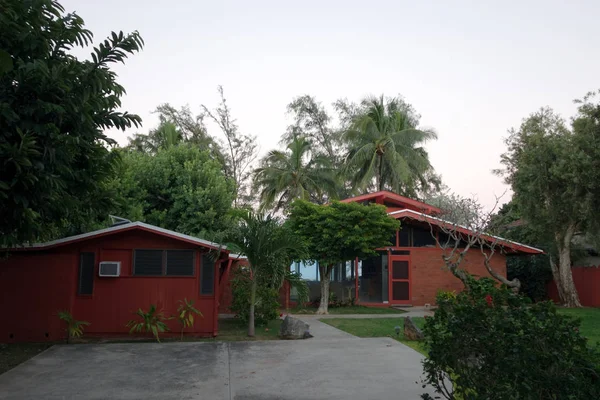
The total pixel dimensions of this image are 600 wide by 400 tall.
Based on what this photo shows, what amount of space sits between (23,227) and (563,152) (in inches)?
694

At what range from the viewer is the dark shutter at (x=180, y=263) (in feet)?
38.3

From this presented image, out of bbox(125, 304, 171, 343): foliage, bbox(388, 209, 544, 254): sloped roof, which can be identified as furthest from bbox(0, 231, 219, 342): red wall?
bbox(388, 209, 544, 254): sloped roof

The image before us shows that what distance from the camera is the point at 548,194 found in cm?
1981

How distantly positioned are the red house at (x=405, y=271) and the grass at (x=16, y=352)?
11489mm

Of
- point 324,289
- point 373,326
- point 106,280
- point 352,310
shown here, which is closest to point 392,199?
point 352,310

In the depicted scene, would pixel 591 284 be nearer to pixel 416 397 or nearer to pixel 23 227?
pixel 416 397

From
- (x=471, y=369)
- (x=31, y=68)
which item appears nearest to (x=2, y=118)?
(x=31, y=68)

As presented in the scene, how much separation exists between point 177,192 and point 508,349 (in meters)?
17.3

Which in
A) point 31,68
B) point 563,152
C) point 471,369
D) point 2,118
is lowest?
point 471,369

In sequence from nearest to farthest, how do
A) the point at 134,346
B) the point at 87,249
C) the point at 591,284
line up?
the point at 134,346
the point at 87,249
the point at 591,284

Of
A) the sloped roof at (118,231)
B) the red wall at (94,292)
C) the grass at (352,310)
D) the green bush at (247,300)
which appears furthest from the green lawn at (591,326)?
the red wall at (94,292)

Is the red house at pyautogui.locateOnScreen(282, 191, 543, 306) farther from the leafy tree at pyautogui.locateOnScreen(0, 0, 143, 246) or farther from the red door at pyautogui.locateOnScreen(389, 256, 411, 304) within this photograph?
the leafy tree at pyautogui.locateOnScreen(0, 0, 143, 246)

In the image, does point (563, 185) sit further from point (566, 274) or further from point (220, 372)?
point (220, 372)

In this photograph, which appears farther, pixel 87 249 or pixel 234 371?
pixel 87 249
